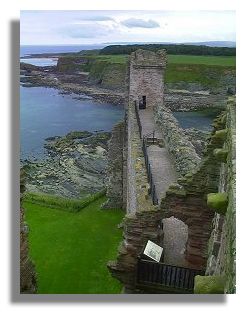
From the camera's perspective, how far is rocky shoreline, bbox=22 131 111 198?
22.7 metres

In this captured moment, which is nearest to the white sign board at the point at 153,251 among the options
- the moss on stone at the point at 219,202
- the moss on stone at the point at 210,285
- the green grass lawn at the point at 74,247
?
the moss on stone at the point at 210,285

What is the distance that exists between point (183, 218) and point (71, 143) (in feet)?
73.7

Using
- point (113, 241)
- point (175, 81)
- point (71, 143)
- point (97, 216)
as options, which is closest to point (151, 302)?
point (113, 241)

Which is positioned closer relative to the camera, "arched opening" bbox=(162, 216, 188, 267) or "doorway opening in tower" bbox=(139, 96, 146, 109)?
"arched opening" bbox=(162, 216, 188, 267)

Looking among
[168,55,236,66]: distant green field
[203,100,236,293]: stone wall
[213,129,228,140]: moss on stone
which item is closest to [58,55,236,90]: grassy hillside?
[168,55,236,66]: distant green field

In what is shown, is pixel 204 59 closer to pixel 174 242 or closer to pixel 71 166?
pixel 71 166

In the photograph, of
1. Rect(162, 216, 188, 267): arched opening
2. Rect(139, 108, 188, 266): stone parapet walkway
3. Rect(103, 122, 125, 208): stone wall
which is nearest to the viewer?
Rect(162, 216, 188, 267): arched opening

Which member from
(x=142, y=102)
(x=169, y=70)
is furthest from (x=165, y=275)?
(x=169, y=70)

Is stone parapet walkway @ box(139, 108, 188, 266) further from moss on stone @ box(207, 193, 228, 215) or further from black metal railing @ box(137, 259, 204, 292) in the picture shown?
moss on stone @ box(207, 193, 228, 215)

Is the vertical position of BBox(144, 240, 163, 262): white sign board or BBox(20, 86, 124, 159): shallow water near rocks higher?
BBox(20, 86, 124, 159): shallow water near rocks

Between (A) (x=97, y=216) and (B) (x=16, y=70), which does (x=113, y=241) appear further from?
(B) (x=16, y=70)

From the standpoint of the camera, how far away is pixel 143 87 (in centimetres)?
1905

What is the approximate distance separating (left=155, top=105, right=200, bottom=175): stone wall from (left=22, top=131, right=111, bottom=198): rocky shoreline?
7011mm

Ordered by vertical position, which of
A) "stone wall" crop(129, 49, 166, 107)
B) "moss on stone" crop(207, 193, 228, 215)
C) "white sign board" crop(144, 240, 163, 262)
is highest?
"stone wall" crop(129, 49, 166, 107)
